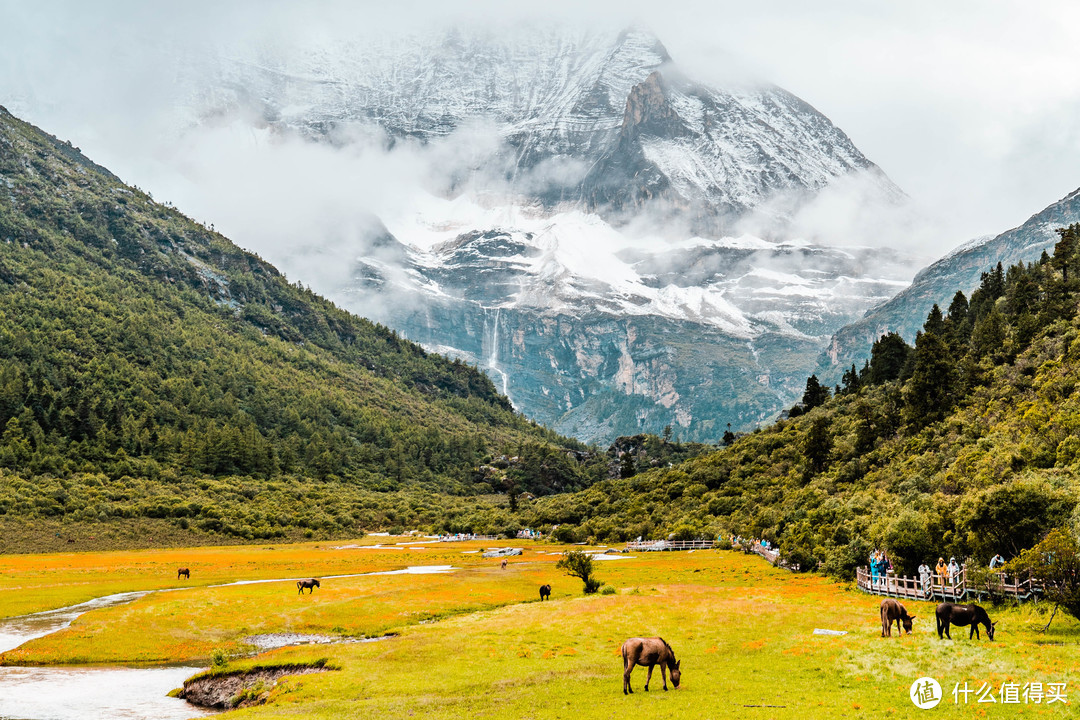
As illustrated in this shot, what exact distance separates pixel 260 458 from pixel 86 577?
4748 inches

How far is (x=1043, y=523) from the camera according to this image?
41469mm

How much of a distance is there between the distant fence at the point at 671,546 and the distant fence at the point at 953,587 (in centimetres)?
5007

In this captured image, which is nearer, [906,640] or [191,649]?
[906,640]

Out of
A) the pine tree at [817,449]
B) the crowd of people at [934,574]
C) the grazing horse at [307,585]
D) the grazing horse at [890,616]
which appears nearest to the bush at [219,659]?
the grazing horse at [307,585]

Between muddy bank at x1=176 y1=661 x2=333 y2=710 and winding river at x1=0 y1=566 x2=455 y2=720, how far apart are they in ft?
2.39

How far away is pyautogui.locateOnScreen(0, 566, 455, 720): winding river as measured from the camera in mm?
29234

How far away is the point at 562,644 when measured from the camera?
36.8 meters

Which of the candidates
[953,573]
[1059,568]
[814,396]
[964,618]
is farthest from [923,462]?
[814,396]

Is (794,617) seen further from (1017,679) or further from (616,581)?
(616,581)

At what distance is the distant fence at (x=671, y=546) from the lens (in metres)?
103

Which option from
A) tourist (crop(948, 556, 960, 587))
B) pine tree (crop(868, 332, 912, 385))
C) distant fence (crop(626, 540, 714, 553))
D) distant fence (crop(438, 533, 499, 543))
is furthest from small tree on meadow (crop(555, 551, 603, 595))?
pine tree (crop(868, 332, 912, 385))

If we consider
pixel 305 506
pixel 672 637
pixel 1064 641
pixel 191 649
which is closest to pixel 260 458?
pixel 305 506

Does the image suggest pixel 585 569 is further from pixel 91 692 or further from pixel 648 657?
pixel 91 692

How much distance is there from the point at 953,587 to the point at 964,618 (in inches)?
506
